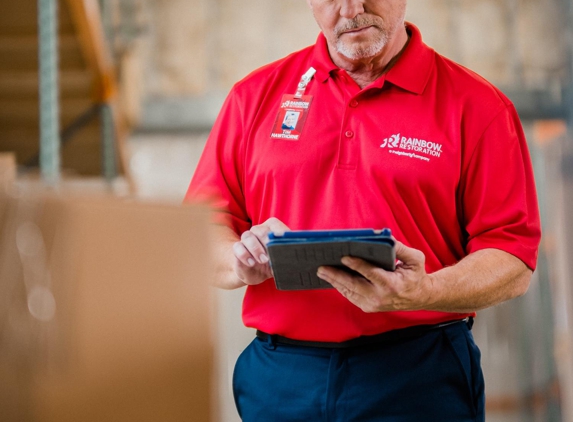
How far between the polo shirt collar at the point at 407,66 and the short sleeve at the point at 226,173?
25cm

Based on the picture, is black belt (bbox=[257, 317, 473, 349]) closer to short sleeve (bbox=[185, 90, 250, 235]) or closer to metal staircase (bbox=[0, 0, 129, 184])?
short sleeve (bbox=[185, 90, 250, 235])

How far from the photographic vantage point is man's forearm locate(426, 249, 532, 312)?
1.61 meters

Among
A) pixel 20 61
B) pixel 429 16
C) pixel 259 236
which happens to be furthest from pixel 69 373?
pixel 429 16

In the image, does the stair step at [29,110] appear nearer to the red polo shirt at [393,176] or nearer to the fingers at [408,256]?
the red polo shirt at [393,176]

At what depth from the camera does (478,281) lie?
167cm

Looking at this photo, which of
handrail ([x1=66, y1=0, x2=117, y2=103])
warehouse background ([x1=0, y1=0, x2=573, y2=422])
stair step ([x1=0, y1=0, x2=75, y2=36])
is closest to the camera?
handrail ([x1=66, y1=0, x2=117, y2=103])

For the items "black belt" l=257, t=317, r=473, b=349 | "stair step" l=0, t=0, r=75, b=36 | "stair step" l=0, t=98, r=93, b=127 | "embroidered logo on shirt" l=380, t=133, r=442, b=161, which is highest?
"stair step" l=0, t=0, r=75, b=36

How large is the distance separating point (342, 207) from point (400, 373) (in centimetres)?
41

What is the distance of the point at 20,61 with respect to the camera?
4738 mm

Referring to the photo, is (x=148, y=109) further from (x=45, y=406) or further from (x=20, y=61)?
(x=45, y=406)

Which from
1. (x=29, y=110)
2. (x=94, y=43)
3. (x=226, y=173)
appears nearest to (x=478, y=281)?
(x=226, y=173)

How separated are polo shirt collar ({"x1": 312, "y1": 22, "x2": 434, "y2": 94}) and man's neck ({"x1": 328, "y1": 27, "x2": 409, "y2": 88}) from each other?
28 mm

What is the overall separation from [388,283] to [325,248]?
19cm

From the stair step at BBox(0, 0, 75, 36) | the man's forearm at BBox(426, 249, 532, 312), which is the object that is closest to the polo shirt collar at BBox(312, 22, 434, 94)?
the man's forearm at BBox(426, 249, 532, 312)
